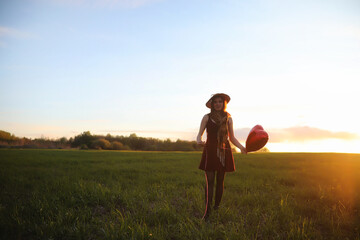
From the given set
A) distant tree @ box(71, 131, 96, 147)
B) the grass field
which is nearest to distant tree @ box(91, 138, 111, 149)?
distant tree @ box(71, 131, 96, 147)

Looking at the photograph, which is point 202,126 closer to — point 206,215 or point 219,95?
point 219,95

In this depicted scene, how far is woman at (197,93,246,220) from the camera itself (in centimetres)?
521

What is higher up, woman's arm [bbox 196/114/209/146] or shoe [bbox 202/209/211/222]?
woman's arm [bbox 196/114/209/146]

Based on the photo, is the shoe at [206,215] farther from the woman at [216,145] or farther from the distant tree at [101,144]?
the distant tree at [101,144]

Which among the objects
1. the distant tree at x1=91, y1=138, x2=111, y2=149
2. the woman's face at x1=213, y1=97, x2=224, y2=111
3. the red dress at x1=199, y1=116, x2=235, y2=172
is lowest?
the distant tree at x1=91, y1=138, x2=111, y2=149

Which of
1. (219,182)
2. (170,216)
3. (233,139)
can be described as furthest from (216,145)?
(170,216)

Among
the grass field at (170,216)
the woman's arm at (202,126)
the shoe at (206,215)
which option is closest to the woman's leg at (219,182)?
the grass field at (170,216)

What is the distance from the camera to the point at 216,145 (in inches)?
207

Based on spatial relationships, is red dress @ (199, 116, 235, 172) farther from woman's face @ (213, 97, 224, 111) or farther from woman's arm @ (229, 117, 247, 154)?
woman's face @ (213, 97, 224, 111)

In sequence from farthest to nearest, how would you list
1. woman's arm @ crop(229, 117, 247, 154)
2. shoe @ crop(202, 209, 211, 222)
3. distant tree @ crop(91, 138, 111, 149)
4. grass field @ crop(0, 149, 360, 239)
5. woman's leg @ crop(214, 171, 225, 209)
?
distant tree @ crop(91, 138, 111, 149)
woman's arm @ crop(229, 117, 247, 154)
woman's leg @ crop(214, 171, 225, 209)
shoe @ crop(202, 209, 211, 222)
grass field @ crop(0, 149, 360, 239)

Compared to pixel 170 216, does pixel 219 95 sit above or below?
above

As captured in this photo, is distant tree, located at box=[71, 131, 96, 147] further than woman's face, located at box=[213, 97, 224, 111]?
Yes

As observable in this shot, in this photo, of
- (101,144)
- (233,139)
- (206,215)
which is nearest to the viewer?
(206,215)

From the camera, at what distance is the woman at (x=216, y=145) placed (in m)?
5.21
